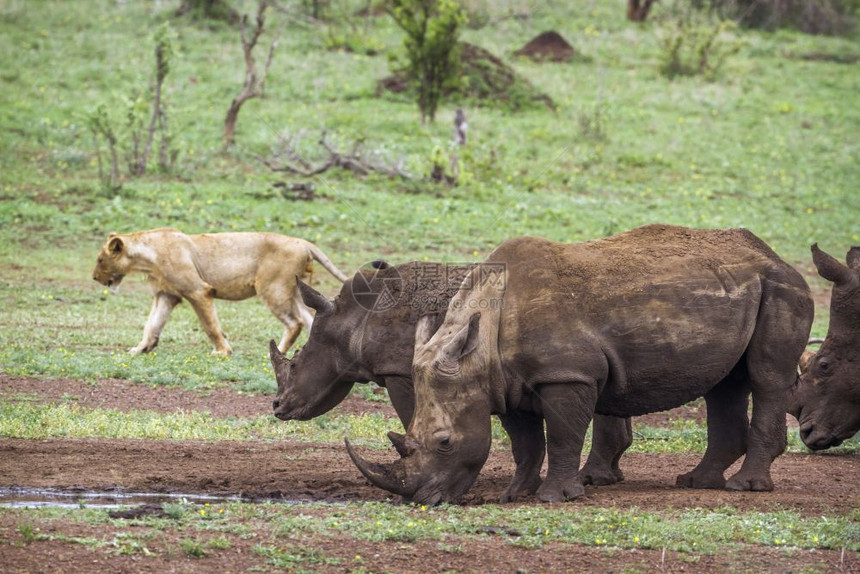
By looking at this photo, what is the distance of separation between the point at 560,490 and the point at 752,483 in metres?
1.76

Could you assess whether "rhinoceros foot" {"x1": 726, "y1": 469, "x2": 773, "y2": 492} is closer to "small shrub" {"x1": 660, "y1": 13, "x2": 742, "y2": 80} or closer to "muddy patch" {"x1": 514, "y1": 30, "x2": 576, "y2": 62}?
"small shrub" {"x1": 660, "y1": 13, "x2": 742, "y2": 80}

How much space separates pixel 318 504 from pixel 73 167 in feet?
60.2

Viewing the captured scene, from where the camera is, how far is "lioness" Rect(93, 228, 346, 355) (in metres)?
16.4

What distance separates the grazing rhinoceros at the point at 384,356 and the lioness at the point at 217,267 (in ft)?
18.7

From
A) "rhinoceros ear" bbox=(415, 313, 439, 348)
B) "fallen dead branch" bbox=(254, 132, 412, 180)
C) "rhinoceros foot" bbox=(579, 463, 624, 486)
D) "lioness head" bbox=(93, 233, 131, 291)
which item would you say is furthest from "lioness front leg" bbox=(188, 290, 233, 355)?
"fallen dead branch" bbox=(254, 132, 412, 180)

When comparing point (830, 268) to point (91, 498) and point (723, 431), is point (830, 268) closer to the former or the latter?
point (723, 431)

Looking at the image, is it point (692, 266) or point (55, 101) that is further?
point (55, 101)

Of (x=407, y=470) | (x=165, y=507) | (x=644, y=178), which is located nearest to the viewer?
(x=165, y=507)

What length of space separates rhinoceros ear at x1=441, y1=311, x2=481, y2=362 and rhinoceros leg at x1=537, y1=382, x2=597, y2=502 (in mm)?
711

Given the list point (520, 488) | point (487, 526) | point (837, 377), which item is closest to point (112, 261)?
point (520, 488)

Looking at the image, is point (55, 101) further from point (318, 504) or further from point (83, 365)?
point (318, 504)

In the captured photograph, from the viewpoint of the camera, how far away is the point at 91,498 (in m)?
8.93

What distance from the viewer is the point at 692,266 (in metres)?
9.88

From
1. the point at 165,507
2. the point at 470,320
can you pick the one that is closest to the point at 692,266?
the point at 470,320
